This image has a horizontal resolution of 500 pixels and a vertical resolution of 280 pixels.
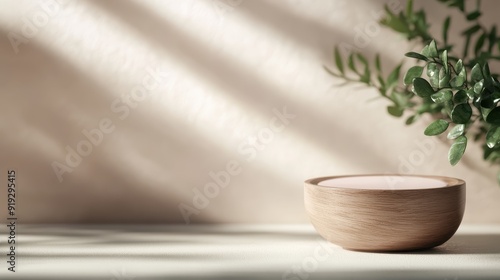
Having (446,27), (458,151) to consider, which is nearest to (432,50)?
(458,151)

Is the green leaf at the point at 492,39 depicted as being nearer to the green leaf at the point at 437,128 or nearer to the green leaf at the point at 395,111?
the green leaf at the point at 395,111

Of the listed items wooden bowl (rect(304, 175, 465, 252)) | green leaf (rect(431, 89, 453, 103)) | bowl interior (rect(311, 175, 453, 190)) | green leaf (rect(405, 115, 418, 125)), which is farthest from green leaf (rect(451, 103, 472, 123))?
green leaf (rect(405, 115, 418, 125))

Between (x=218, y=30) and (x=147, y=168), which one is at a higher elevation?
(x=218, y=30)

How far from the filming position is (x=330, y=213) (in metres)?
1.08

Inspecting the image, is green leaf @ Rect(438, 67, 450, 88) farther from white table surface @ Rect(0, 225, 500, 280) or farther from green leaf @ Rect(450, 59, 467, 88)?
white table surface @ Rect(0, 225, 500, 280)

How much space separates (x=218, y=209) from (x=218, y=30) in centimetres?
40

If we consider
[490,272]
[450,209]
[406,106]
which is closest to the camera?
[490,272]

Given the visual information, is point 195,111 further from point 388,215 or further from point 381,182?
point 388,215

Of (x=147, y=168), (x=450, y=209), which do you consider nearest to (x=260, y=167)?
(x=147, y=168)

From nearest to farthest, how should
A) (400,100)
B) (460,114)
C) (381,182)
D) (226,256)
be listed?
1. (460,114)
2. (226,256)
3. (381,182)
4. (400,100)

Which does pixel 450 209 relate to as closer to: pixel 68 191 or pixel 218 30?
pixel 218 30

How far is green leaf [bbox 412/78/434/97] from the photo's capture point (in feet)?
3.21

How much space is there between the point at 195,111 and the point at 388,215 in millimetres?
547

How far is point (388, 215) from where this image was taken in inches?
41.2
